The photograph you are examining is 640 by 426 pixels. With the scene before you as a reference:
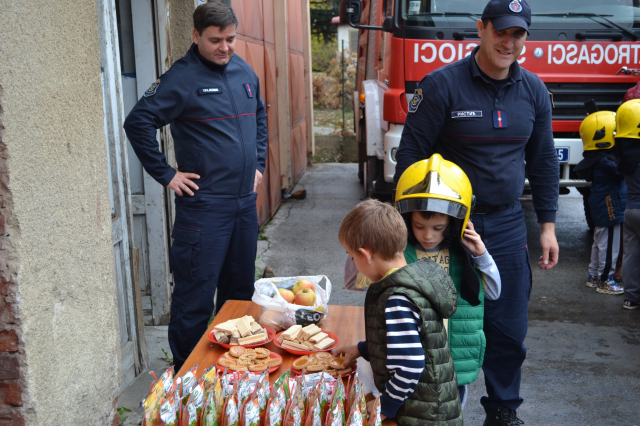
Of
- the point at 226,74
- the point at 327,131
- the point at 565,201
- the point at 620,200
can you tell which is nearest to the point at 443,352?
the point at 226,74

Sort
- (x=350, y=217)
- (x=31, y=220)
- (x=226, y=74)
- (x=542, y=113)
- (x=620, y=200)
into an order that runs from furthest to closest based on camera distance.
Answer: (x=620, y=200) → (x=226, y=74) → (x=542, y=113) → (x=31, y=220) → (x=350, y=217)

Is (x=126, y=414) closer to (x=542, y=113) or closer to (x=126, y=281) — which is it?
(x=126, y=281)

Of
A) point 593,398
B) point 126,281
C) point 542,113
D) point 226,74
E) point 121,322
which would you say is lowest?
point 593,398

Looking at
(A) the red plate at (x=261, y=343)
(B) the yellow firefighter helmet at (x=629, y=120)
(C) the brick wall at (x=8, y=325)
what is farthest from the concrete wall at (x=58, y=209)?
(B) the yellow firefighter helmet at (x=629, y=120)

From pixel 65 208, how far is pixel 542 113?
207 centimetres

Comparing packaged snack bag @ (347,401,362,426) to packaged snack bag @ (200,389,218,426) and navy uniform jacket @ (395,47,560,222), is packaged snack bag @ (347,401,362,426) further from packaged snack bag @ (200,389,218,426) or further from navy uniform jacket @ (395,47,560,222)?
navy uniform jacket @ (395,47,560,222)

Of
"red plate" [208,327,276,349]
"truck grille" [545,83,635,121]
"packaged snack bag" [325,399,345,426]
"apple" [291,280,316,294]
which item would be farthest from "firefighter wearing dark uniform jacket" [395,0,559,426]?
"truck grille" [545,83,635,121]

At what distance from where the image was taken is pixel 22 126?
203 centimetres

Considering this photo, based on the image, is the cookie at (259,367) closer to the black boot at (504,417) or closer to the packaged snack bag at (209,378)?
the packaged snack bag at (209,378)

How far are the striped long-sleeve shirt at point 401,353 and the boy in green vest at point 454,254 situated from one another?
1.55ft

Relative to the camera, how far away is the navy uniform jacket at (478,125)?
2.56m

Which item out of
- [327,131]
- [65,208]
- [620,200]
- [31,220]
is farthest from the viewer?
[327,131]

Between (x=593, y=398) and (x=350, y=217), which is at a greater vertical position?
(x=350, y=217)

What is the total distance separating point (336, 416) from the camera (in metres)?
1.58
